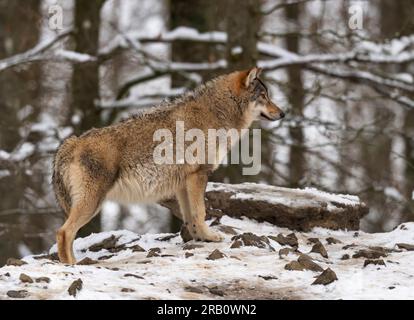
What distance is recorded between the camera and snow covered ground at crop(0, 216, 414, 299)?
6.68 metres

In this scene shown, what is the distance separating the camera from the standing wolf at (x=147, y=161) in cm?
849

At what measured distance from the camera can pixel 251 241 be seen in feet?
28.5

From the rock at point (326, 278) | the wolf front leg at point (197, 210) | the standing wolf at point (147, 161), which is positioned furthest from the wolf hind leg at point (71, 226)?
the rock at point (326, 278)

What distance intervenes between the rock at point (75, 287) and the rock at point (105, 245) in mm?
2852

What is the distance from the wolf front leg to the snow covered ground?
14cm

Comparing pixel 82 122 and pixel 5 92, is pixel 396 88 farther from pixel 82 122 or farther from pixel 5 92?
pixel 5 92

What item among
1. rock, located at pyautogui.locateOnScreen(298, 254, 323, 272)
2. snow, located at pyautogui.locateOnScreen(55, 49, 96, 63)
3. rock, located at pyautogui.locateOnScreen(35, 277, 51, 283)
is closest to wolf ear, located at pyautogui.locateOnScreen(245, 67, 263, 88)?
rock, located at pyautogui.locateOnScreen(298, 254, 323, 272)

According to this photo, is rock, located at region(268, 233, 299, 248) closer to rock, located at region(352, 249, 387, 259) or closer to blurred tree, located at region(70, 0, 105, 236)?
rock, located at region(352, 249, 387, 259)

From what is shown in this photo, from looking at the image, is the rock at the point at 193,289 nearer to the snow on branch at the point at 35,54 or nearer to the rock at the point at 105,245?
the rock at the point at 105,245

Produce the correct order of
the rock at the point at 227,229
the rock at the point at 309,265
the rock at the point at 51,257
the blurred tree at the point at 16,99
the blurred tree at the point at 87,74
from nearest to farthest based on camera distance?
1. the rock at the point at 309,265
2. the rock at the point at 51,257
3. the rock at the point at 227,229
4. the blurred tree at the point at 87,74
5. the blurred tree at the point at 16,99

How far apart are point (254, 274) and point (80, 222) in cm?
197

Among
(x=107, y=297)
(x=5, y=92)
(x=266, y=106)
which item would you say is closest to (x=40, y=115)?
(x=5, y=92)

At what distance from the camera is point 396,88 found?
16.0 meters

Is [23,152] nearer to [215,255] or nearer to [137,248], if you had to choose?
[137,248]
